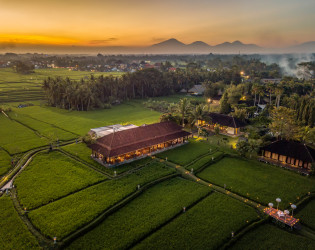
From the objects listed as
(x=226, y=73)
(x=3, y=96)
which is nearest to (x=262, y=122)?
(x=226, y=73)

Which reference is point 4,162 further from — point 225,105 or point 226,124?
→ point 225,105

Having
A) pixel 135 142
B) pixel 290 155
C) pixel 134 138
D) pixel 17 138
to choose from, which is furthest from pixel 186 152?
pixel 17 138

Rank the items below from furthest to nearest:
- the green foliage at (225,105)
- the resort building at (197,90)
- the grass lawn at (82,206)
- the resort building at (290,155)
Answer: the resort building at (197,90) < the green foliage at (225,105) < the resort building at (290,155) < the grass lawn at (82,206)

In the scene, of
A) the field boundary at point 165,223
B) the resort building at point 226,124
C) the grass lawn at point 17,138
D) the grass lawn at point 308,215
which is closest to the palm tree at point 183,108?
the resort building at point 226,124

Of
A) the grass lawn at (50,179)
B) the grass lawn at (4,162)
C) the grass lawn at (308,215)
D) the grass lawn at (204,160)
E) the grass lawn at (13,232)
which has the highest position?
the grass lawn at (4,162)

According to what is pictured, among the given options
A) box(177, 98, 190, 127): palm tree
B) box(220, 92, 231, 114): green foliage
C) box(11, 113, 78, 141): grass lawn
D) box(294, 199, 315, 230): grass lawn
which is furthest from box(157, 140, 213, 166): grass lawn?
box(220, 92, 231, 114): green foliage

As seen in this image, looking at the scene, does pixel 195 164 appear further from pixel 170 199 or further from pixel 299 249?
pixel 299 249

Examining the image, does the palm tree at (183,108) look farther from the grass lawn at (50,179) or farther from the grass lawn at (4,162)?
the grass lawn at (4,162)
